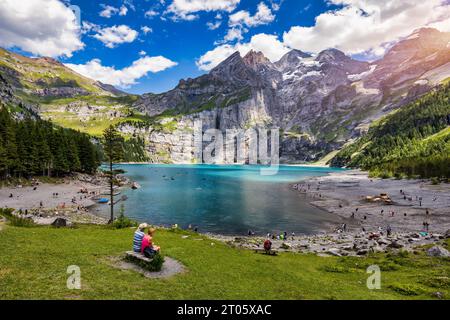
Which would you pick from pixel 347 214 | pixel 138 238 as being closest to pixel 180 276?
pixel 138 238

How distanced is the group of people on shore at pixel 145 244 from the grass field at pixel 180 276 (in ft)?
6.17

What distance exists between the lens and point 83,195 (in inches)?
3627

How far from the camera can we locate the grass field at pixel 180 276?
13523mm

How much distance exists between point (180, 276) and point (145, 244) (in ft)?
10.9

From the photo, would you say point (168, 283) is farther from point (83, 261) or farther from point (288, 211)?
point (288, 211)

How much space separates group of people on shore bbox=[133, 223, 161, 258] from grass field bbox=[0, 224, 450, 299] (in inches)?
74.0

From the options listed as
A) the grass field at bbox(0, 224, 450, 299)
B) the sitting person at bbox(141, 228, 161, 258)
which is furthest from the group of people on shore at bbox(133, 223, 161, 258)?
the grass field at bbox(0, 224, 450, 299)

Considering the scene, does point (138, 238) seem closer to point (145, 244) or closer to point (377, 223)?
point (145, 244)

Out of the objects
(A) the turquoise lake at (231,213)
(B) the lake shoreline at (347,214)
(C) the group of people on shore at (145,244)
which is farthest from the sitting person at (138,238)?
(A) the turquoise lake at (231,213)

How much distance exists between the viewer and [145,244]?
18281 millimetres

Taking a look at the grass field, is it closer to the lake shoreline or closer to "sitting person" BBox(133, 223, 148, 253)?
"sitting person" BBox(133, 223, 148, 253)

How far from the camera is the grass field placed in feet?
44.4
